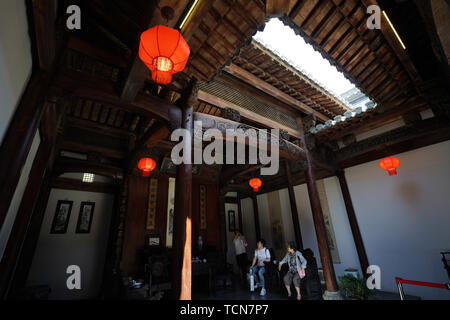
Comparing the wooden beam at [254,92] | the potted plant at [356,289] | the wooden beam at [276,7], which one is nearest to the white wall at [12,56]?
the wooden beam at [276,7]

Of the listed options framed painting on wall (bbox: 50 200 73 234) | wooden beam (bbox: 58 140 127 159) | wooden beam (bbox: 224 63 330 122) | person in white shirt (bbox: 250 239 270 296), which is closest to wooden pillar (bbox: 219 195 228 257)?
person in white shirt (bbox: 250 239 270 296)

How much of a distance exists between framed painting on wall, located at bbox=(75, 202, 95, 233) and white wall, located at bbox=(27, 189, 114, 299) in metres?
0.11

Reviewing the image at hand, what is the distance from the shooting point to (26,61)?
2.24 m

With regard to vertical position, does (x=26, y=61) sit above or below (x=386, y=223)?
above

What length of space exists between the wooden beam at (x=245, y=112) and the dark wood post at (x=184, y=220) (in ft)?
2.49

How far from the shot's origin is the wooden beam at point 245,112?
457 centimetres

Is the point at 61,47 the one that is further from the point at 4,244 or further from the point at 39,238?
the point at 39,238

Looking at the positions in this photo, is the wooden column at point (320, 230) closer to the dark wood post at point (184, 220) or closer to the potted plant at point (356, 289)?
the potted plant at point (356, 289)

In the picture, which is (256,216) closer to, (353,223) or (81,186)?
(353,223)

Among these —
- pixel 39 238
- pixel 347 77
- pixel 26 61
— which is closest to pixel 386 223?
pixel 347 77

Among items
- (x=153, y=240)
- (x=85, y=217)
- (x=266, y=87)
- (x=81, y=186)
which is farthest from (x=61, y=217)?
(x=266, y=87)

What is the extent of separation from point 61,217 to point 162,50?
273 inches

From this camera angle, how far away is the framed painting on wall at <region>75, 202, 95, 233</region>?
663 centimetres
